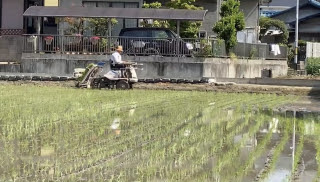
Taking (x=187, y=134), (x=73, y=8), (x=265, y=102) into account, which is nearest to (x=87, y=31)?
(x=73, y=8)

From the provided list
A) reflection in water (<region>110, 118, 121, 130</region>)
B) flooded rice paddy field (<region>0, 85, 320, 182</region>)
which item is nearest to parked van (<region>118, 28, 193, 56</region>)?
flooded rice paddy field (<region>0, 85, 320, 182</region>)

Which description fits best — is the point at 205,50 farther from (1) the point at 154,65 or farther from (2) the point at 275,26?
(2) the point at 275,26

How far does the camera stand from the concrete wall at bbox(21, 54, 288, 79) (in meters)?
26.2

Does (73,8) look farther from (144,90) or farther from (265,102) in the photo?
(265,102)

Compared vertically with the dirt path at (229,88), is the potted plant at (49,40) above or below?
above

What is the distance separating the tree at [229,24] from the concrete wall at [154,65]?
114 cm

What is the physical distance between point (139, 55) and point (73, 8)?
4.86 metres

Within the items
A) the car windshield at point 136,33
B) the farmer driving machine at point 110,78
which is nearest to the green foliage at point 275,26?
the car windshield at point 136,33

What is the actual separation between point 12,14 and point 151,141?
26.4m

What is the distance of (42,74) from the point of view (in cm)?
2609

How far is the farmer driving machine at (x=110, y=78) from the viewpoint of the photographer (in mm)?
21078

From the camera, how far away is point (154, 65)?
26.3 metres

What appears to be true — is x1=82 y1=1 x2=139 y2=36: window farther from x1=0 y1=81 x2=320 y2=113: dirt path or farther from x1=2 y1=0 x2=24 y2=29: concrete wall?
x1=0 y1=81 x2=320 y2=113: dirt path

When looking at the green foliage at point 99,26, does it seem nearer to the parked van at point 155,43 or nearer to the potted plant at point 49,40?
the parked van at point 155,43
